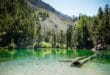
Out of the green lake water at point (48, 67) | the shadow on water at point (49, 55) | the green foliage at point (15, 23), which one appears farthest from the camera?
the green foliage at point (15, 23)

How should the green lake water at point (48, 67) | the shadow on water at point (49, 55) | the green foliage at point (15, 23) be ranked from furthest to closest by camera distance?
the green foliage at point (15, 23) → the shadow on water at point (49, 55) → the green lake water at point (48, 67)

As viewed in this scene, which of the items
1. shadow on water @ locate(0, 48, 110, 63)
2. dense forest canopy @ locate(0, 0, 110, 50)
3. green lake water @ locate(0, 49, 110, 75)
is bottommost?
green lake water @ locate(0, 49, 110, 75)

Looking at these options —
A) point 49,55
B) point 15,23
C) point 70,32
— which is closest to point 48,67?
point 49,55

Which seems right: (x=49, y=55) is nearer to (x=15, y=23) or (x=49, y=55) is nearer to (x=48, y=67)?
(x=48, y=67)

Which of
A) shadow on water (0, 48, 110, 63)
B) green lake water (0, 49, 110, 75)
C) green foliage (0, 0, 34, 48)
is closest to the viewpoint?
green lake water (0, 49, 110, 75)

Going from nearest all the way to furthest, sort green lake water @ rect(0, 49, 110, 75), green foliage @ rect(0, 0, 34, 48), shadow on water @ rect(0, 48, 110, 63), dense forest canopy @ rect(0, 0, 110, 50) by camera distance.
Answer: green lake water @ rect(0, 49, 110, 75) < shadow on water @ rect(0, 48, 110, 63) < green foliage @ rect(0, 0, 34, 48) < dense forest canopy @ rect(0, 0, 110, 50)

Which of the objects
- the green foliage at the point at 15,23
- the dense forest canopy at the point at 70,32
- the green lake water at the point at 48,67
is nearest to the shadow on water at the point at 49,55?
the green lake water at the point at 48,67

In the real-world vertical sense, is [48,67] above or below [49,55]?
below

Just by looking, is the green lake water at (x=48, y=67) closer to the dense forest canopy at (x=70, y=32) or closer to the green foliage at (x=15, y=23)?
the green foliage at (x=15, y=23)

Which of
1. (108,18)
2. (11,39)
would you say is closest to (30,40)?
(11,39)

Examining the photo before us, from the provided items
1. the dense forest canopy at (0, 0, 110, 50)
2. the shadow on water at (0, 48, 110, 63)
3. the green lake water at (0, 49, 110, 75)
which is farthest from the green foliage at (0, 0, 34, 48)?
the green lake water at (0, 49, 110, 75)

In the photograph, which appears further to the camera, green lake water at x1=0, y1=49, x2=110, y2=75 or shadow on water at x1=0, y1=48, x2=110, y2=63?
shadow on water at x1=0, y1=48, x2=110, y2=63

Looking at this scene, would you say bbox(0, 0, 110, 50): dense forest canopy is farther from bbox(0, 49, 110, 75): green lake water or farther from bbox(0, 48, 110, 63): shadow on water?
bbox(0, 49, 110, 75): green lake water

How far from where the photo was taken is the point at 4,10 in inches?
2495
